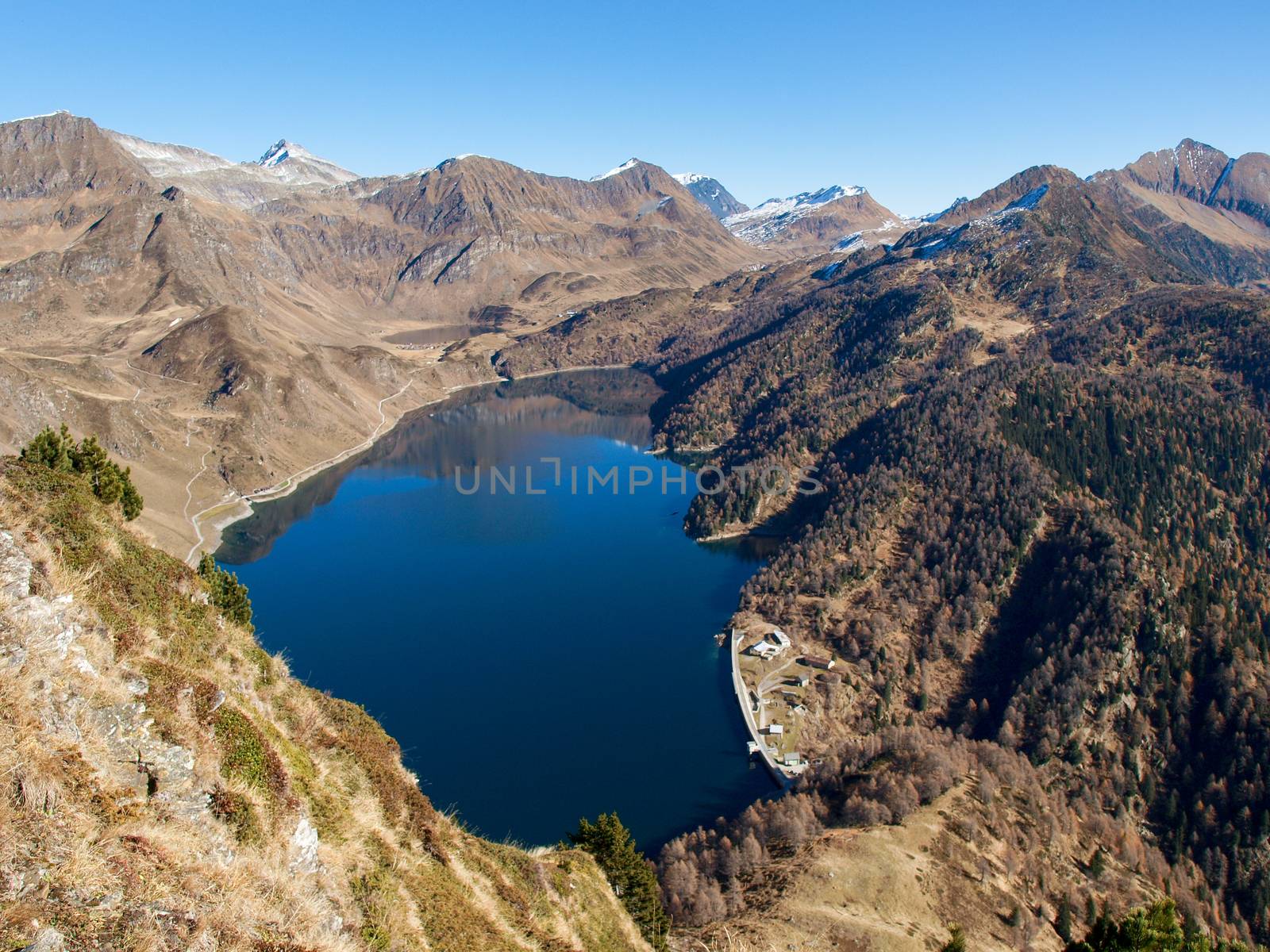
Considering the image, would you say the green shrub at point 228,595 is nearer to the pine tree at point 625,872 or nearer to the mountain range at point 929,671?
the mountain range at point 929,671

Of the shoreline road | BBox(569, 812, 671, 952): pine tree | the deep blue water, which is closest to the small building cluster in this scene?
the shoreline road

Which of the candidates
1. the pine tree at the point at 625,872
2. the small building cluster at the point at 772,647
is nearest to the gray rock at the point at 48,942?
the pine tree at the point at 625,872

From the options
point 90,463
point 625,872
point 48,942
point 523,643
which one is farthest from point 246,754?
point 523,643

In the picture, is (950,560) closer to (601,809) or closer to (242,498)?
(601,809)

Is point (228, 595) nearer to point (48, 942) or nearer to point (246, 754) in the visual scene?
point (246, 754)

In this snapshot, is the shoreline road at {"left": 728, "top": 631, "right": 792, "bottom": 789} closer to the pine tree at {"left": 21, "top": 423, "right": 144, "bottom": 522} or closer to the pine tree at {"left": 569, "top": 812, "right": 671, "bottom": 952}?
the pine tree at {"left": 569, "top": 812, "right": 671, "bottom": 952}

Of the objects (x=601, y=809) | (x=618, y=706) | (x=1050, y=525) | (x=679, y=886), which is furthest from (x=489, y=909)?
(x=1050, y=525)
